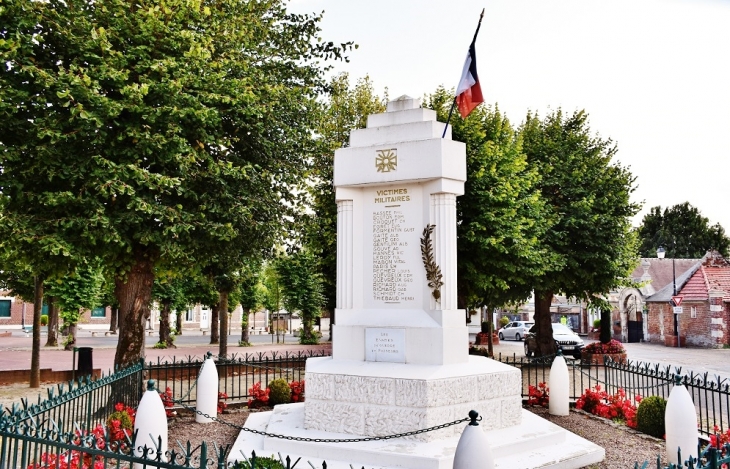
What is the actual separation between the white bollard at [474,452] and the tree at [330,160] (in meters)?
10.8

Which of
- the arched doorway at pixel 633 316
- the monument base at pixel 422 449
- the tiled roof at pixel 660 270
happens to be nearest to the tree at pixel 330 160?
the monument base at pixel 422 449

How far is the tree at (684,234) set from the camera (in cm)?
6762

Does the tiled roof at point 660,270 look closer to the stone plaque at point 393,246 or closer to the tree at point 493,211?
the tree at point 493,211

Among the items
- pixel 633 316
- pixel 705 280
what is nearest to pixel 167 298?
A: pixel 705 280

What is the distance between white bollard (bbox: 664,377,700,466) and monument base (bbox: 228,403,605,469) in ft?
3.43

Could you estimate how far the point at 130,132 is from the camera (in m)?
11.7

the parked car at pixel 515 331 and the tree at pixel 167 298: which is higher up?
the tree at pixel 167 298

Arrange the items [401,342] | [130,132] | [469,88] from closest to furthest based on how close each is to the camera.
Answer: [401,342]
[469,88]
[130,132]

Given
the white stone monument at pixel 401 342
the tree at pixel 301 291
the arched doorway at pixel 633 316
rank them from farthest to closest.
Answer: the arched doorway at pixel 633 316 → the tree at pixel 301 291 → the white stone monument at pixel 401 342

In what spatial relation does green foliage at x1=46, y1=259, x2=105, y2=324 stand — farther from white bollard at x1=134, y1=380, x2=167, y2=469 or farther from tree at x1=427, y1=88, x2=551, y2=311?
white bollard at x1=134, y1=380, x2=167, y2=469

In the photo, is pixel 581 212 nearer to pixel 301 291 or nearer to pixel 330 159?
pixel 330 159

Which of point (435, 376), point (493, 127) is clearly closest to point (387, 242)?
point (435, 376)

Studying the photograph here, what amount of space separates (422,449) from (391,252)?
3.37 metres

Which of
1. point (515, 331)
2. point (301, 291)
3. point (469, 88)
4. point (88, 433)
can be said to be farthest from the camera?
point (515, 331)
